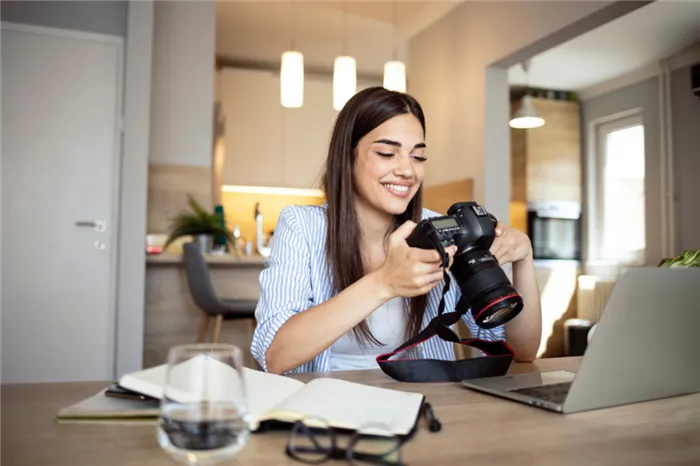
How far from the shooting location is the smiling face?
53.3 inches

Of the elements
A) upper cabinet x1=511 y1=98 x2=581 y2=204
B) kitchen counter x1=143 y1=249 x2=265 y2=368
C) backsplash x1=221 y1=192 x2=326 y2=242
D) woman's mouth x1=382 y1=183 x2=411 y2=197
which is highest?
upper cabinet x1=511 y1=98 x2=581 y2=204

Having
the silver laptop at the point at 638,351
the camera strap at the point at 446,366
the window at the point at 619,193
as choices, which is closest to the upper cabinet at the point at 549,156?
the window at the point at 619,193

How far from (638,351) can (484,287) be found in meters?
0.23

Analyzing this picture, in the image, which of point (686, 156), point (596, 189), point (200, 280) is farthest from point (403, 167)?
point (596, 189)

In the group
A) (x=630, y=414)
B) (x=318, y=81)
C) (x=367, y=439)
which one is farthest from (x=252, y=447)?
(x=318, y=81)

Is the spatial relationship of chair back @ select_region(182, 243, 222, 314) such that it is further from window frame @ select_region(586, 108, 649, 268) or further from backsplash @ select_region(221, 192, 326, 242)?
window frame @ select_region(586, 108, 649, 268)

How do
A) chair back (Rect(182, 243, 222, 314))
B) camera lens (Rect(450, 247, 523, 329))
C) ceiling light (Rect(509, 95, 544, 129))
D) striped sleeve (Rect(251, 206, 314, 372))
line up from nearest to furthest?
camera lens (Rect(450, 247, 523, 329)), striped sleeve (Rect(251, 206, 314, 372)), chair back (Rect(182, 243, 222, 314)), ceiling light (Rect(509, 95, 544, 129))

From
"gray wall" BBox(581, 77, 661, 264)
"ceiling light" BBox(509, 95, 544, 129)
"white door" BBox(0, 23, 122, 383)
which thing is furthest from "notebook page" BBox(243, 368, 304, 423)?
"gray wall" BBox(581, 77, 661, 264)

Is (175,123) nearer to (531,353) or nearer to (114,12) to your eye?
(114,12)

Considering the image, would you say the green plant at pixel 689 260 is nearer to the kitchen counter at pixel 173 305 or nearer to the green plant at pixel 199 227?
the kitchen counter at pixel 173 305

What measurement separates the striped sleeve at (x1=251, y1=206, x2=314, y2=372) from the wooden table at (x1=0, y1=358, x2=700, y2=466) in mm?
386

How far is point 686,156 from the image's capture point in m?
4.66

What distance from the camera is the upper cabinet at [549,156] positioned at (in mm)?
5457

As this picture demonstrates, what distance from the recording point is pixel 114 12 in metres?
3.40
